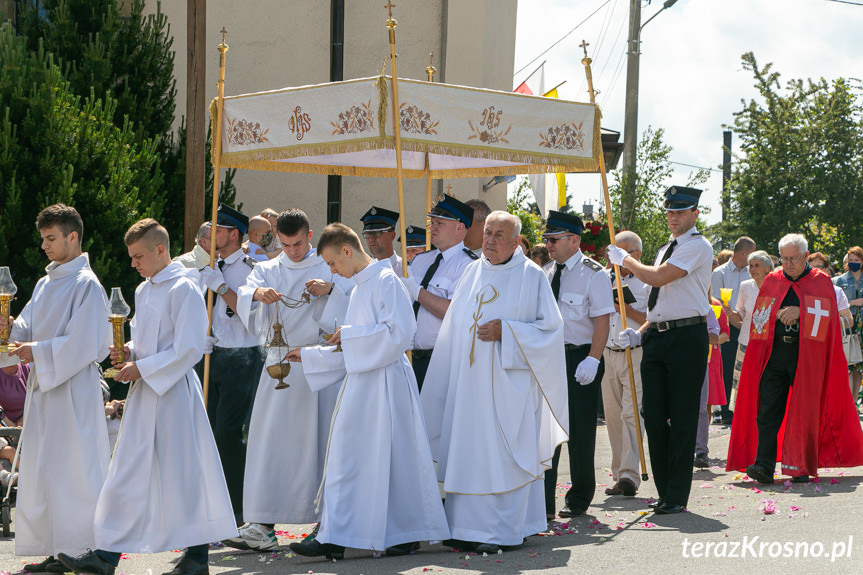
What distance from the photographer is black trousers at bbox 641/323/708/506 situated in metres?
8.23

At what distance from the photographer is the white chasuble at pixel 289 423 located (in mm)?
7547

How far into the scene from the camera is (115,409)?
870 cm

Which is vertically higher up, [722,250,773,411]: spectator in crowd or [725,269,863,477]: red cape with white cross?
[722,250,773,411]: spectator in crowd

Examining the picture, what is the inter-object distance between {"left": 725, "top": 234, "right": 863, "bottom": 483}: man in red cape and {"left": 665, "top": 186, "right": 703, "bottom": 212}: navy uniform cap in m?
1.75

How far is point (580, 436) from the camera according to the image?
327 inches

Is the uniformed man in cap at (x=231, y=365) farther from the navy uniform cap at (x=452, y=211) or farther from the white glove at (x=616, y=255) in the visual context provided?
the white glove at (x=616, y=255)

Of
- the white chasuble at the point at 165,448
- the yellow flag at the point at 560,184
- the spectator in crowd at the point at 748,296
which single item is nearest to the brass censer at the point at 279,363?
the white chasuble at the point at 165,448

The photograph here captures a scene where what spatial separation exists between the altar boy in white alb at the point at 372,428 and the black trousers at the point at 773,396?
379cm

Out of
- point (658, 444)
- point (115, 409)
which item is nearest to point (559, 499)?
point (658, 444)

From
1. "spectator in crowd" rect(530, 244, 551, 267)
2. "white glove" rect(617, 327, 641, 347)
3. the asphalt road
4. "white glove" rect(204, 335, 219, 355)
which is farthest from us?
"spectator in crowd" rect(530, 244, 551, 267)

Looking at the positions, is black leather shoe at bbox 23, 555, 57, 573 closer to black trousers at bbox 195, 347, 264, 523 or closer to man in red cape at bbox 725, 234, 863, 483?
black trousers at bbox 195, 347, 264, 523

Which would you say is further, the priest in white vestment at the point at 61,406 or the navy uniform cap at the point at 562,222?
the navy uniform cap at the point at 562,222

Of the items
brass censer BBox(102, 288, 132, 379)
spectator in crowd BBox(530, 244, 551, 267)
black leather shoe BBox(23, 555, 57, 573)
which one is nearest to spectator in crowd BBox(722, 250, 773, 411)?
spectator in crowd BBox(530, 244, 551, 267)

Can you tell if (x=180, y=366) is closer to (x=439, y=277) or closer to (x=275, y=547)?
(x=275, y=547)
